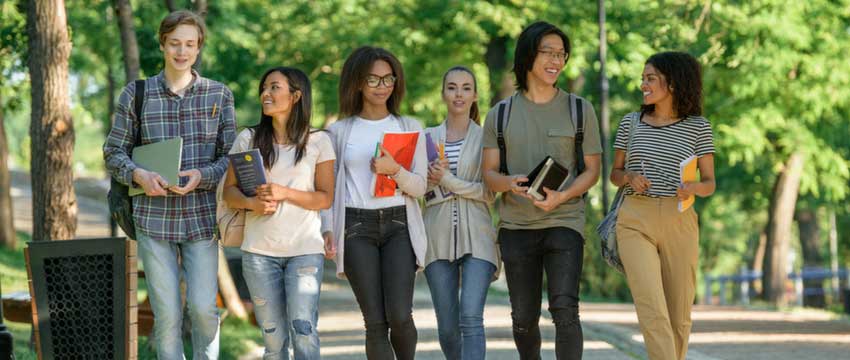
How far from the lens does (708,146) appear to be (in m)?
7.42

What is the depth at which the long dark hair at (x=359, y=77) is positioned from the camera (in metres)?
7.22

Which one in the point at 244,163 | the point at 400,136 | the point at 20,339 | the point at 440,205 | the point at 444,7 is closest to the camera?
the point at 244,163

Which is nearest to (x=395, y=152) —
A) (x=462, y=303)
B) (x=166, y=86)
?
(x=462, y=303)

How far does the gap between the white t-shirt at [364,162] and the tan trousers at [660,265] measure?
133 cm

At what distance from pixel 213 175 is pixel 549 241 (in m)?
1.88

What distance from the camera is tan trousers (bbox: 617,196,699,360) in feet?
23.6

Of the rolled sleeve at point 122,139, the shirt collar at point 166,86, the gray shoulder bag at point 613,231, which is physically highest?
the shirt collar at point 166,86

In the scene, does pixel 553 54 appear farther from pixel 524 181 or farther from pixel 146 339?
pixel 146 339

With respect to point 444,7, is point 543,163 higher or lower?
lower

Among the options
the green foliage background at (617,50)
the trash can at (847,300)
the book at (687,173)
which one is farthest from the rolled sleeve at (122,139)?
the trash can at (847,300)

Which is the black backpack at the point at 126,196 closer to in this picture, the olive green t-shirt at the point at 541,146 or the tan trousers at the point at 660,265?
the olive green t-shirt at the point at 541,146

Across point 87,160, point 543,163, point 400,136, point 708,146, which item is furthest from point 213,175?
point 87,160

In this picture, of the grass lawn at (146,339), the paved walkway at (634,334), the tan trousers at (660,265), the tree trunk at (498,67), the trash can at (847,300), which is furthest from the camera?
the tree trunk at (498,67)

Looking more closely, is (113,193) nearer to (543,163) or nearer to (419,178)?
(419,178)
